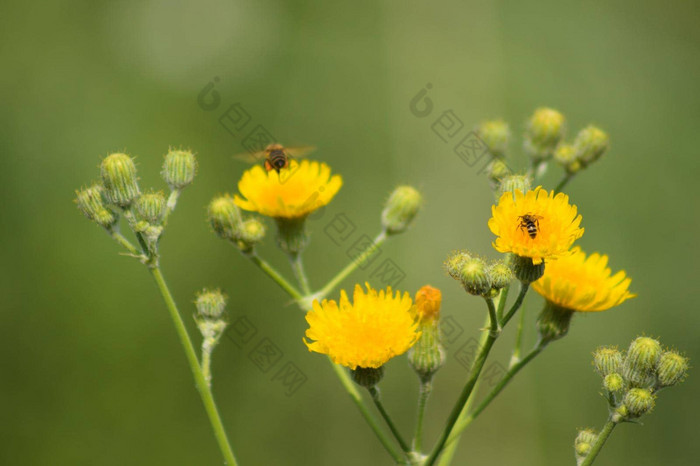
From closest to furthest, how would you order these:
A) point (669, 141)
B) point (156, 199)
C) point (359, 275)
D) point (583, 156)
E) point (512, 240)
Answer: point (512, 240)
point (156, 199)
point (583, 156)
point (359, 275)
point (669, 141)

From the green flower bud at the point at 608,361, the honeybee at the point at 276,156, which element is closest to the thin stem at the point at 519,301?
the green flower bud at the point at 608,361

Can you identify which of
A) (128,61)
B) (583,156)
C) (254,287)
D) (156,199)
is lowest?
(583,156)

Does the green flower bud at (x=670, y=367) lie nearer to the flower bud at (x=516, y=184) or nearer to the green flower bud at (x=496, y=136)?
the flower bud at (x=516, y=184)

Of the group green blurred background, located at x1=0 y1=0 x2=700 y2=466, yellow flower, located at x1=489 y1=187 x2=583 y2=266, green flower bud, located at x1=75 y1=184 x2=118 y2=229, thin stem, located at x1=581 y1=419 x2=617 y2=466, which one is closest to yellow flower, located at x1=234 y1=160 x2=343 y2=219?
green flower bud, located at x1=75 y1=184 x2=118 y2=229

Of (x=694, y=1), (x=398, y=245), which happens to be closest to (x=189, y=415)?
(x=398, y=245)

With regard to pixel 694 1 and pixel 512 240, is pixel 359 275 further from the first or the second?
pixel 694 1

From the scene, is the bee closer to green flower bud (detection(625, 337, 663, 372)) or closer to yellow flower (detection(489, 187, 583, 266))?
yellow flower (detection(489, 187, 583, 266))
